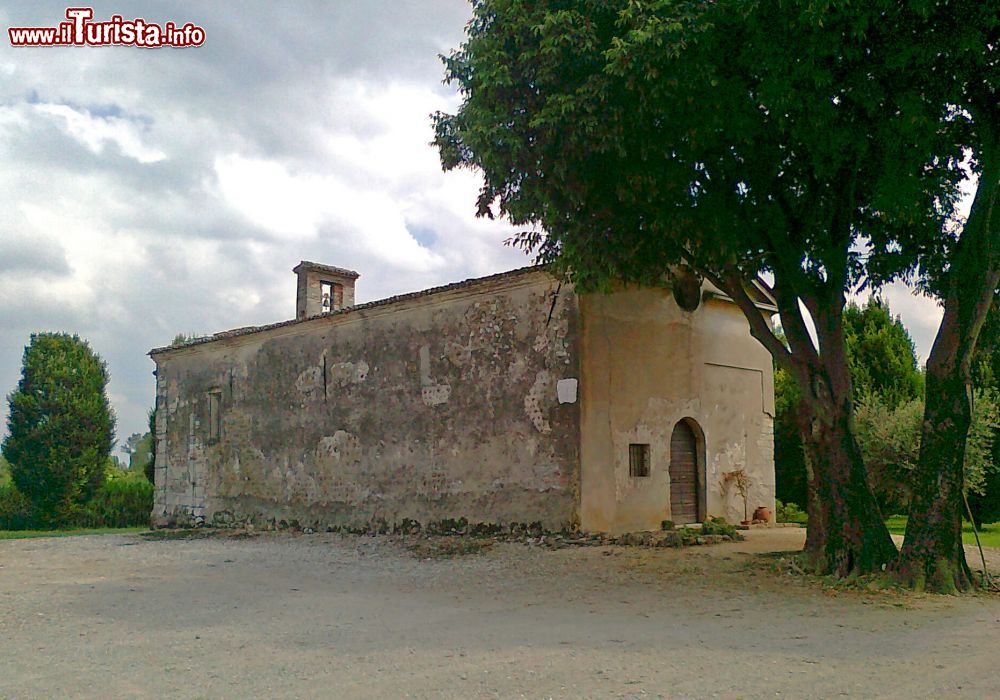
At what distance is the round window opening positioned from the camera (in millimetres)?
15719

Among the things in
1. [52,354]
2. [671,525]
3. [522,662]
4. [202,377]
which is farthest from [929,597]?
[52,354]

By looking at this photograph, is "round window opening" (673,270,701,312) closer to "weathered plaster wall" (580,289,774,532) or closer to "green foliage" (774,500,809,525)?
"weathered plaster wall" (580,289,774,532)

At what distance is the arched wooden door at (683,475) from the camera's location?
602 inches

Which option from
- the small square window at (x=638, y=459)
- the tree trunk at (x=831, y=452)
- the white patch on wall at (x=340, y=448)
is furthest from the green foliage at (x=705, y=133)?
Answer: the white patch on wall at (x=340, y=448)

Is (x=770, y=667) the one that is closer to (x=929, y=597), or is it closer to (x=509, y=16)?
(x=929, y=597)

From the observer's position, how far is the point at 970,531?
20234 millimetres

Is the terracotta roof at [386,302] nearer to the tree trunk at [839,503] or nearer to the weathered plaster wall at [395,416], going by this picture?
the weathered plaster wall at [395,416]

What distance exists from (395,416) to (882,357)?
1373cm

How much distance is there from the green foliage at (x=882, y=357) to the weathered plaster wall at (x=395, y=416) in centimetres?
1151

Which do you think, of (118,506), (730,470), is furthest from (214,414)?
(730,470)

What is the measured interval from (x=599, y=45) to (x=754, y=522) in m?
10.8

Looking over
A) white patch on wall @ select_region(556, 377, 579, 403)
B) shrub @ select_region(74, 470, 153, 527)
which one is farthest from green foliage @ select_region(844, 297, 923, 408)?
shrub @ select_region(74, 470, 153, 527)

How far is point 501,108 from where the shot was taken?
31.3ft

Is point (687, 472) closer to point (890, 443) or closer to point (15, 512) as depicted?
point (890, 443)
